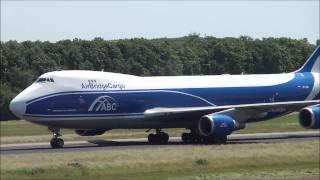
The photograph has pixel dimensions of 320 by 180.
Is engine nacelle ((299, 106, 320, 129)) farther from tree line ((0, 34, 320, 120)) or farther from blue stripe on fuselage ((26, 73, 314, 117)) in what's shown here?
tree line ((0, 34, 320, 120))

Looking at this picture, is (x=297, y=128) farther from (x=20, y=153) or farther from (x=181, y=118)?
(x=20, y=153)

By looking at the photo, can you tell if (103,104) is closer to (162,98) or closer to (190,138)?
(162,98)

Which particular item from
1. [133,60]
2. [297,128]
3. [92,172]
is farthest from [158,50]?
[92,172]

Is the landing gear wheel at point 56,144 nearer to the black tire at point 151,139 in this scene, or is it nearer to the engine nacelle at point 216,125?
the black tire at point 151,139

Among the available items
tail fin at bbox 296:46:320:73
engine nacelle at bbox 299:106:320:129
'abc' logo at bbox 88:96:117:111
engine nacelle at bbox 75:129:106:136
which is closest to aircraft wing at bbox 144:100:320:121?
engine nacelle at bbox 299:106:320:129

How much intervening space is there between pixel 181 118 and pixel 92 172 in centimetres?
1907

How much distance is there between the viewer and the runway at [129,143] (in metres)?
47.8

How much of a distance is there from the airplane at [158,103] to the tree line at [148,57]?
4623cm

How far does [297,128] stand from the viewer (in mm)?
67000

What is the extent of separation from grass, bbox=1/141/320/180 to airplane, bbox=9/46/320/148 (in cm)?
651

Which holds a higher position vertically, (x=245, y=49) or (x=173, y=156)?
(x=245, y=49)

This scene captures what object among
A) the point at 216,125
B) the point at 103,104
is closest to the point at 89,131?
the point at 103,104

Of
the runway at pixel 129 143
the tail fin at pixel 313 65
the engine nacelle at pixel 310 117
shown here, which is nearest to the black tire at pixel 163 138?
the runway at pixel 129 143

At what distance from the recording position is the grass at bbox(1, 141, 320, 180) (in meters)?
35.0
